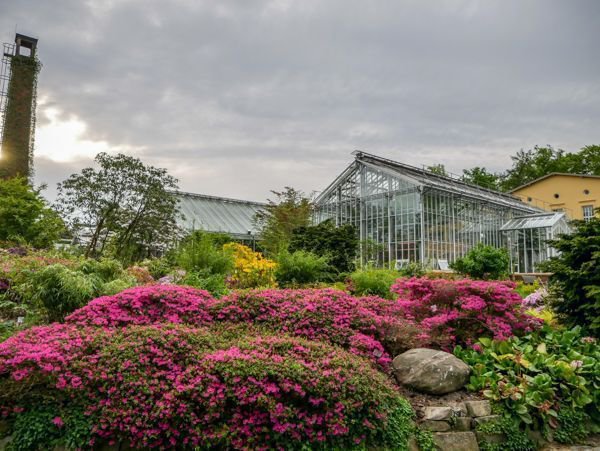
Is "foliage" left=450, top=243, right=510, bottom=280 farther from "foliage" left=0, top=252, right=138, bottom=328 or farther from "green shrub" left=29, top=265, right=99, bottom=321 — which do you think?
"green shrub" left=29, top=265, right=99, bottom=321

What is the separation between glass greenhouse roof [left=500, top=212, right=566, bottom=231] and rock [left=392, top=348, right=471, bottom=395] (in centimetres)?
2175

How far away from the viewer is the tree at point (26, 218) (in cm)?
1468

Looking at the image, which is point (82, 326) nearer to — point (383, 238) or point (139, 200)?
point (139, 200)

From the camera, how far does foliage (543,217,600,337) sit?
6000 mm

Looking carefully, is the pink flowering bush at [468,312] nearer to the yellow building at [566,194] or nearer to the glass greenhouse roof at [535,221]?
the glass greenhouse roof at [535,221]

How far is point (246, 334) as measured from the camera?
4.55m

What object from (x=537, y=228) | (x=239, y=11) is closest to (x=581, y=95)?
(x=537, y=228)

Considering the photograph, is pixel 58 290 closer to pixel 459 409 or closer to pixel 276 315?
pixel 276 315

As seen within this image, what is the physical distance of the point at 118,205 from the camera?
1527cm

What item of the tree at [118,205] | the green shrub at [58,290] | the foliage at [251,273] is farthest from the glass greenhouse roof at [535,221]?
the green shrub at [58,290]

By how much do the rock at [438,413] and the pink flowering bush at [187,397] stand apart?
0.41m

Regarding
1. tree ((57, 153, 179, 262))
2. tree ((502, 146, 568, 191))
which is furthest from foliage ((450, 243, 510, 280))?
tree ((502, 146, 568, 191))

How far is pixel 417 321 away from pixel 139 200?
40.7ft

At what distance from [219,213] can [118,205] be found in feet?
37.0
